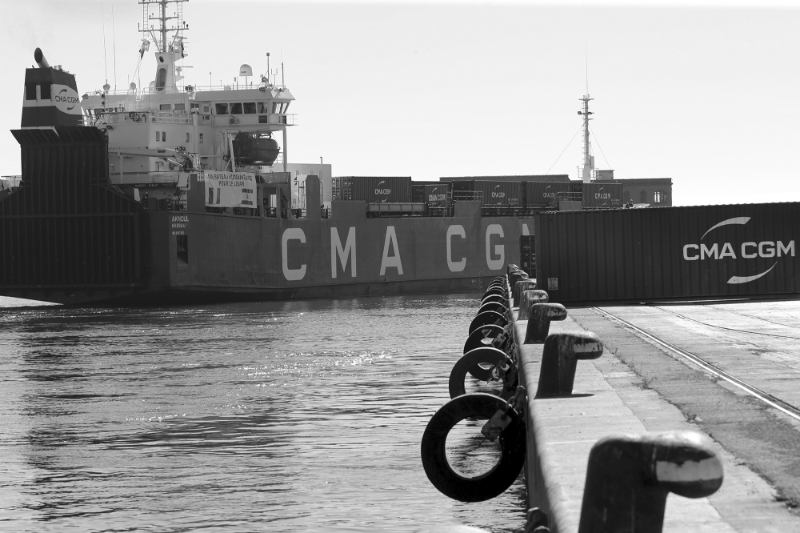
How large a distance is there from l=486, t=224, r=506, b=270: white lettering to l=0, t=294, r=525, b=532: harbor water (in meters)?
27.8

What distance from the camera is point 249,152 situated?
4512 centimetres

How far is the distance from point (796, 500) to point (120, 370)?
16.6m

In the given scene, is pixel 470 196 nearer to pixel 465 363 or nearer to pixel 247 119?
pixel 247 119

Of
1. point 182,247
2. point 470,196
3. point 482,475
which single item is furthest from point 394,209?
point 482,475

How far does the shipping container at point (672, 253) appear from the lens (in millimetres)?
25875

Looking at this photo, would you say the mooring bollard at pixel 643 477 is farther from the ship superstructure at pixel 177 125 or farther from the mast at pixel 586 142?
the mast at pixel 586 142

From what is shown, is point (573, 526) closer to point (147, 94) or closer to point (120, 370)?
point (120, 370)

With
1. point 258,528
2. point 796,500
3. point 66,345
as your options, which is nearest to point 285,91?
point 66,345

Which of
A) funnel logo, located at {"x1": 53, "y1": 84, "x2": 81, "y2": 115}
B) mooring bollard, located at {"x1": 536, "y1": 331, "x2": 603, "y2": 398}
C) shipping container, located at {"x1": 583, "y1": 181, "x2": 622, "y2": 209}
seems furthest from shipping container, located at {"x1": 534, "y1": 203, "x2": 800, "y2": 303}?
shipping container, located at {"x1": 583, "y1": 181, "x2": 622, "y2": 209}

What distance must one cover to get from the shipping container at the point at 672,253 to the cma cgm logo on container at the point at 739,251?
25mm

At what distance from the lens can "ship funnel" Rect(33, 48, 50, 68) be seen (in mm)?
40344

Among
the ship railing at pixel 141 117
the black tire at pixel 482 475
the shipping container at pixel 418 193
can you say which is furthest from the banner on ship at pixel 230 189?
the black tire at pixel 482 475

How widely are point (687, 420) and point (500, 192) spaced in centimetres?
4999

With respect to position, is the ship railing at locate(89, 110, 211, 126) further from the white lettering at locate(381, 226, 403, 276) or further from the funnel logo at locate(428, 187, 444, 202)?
the funnel logo at locate(428, 187, 444, 202)
